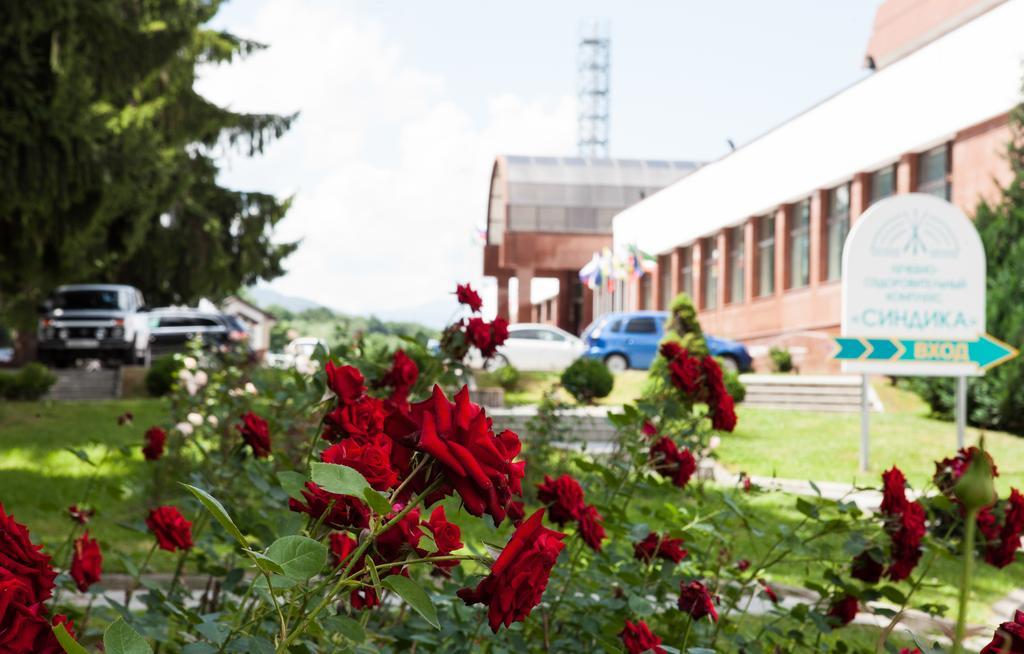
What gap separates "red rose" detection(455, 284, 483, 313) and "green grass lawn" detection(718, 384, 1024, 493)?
797cm

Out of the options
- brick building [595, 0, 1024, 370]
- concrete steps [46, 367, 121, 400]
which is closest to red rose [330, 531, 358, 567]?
brick building [595, 0, 1024, 370]

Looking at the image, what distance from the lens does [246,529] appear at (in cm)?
324

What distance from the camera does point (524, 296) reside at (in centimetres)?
4206

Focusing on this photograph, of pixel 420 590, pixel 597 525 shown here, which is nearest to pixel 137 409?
pixel 597 525

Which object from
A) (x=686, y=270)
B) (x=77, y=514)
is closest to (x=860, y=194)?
(x=686, y=270)

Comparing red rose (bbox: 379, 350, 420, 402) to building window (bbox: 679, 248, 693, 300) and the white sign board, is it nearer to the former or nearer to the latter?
the white sign board

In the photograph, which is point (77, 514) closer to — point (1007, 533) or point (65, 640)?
point (65, 640)

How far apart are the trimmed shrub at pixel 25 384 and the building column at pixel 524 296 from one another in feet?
76.8

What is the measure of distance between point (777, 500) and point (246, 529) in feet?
26.4

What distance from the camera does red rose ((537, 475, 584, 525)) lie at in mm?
2617

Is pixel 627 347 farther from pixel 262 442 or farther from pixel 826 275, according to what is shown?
Answer: pixel 262 442

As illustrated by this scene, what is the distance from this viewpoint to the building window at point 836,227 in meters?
26.2

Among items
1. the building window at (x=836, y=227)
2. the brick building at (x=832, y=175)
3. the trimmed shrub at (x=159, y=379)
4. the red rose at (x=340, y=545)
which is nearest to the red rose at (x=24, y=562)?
the red rose at (x=340, y=545)

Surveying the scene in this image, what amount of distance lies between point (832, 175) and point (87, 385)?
56.9ft
